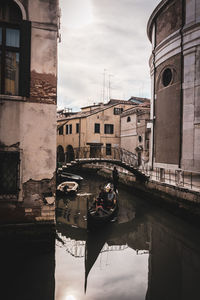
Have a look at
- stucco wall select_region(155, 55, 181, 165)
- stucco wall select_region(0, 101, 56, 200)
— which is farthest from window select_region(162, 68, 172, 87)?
stucco wall select_region(0, 101, 56, 200)

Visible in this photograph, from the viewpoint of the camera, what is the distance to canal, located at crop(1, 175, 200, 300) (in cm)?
464

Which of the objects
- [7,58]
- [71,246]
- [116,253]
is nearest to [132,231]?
[116,253]

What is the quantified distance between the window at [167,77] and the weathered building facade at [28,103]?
30.4ft

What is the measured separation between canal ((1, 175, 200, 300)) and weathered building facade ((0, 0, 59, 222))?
1.22 meters

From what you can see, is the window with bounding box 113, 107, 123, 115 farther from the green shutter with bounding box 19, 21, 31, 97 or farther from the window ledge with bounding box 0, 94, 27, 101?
the window ledge with bounding box 0, 94, 27, 101

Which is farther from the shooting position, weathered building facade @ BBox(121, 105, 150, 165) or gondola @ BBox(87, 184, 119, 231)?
weathered building facade @ BBox(121, 105, 150, 165)

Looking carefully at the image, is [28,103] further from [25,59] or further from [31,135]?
[25,59]

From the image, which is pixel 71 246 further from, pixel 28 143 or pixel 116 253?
pixel 28 143

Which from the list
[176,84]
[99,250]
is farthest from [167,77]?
[99,250]

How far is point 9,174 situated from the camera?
5559 millimetres

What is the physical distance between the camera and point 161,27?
13.8 meters

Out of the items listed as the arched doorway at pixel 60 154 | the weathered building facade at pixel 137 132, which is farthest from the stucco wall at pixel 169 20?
the arched doorway at pixel 60 154

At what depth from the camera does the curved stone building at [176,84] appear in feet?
37.3

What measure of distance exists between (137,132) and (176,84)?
8.75 meters
